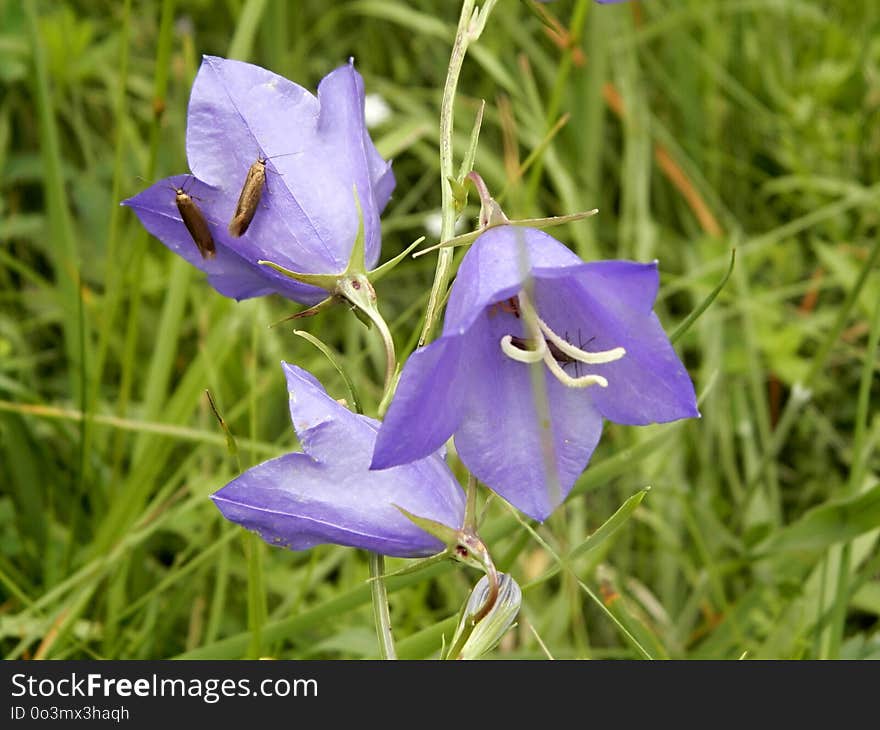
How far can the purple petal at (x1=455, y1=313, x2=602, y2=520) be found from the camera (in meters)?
0.80

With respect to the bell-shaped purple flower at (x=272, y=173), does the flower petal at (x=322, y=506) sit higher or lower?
lower

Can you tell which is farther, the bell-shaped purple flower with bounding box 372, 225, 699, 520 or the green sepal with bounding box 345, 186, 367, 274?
the green sepal with bounding box 345, 186, 367, 274

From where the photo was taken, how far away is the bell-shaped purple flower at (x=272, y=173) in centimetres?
91

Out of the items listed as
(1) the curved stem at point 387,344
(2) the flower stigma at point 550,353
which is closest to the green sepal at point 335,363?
(1) the curved stem at point 387,344

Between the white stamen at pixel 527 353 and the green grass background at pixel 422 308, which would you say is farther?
the green grass background at pixel 422 308

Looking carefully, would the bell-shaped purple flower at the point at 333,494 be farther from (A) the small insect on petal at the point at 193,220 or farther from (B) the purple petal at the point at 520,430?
(A) the small insect on petal at the point at 193,220

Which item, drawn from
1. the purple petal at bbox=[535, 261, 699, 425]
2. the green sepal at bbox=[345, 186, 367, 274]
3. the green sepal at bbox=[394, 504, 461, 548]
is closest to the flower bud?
the green sepal at bbox=[394, 504, 461, 548]

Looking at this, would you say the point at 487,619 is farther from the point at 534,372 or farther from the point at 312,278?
the point at 312,278

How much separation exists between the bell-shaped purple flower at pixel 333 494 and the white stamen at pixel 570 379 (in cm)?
13

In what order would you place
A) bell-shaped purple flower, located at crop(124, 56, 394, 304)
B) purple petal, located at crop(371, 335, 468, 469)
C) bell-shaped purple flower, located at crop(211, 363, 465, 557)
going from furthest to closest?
bell-shaped purple flower, located at crop(124, 56, 394, 304) → bell-shaped purple flower, located at crop(211, 363, 465, 557) → purple petal, located at crop(371, 335, 468, 469)

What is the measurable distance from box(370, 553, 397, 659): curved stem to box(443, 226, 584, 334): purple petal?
0.68 ft

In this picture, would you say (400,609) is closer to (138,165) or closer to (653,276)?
(653,276)

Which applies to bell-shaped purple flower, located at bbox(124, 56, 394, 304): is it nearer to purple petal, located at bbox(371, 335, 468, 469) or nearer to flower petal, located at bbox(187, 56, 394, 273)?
flower petal, located at bbox(187, 56, 394, 273)
